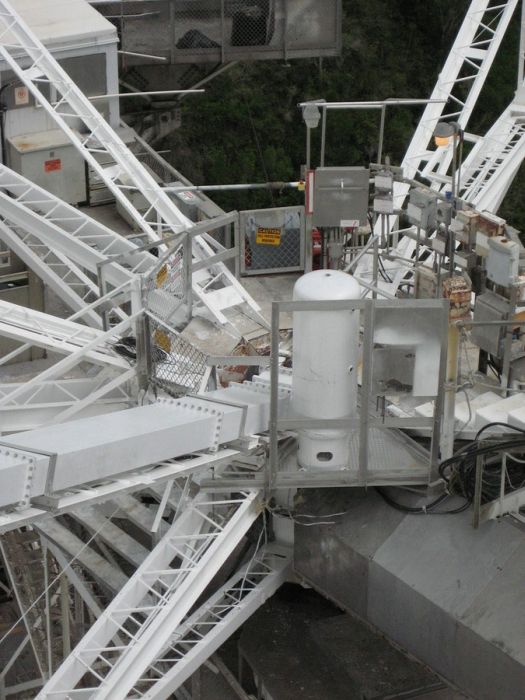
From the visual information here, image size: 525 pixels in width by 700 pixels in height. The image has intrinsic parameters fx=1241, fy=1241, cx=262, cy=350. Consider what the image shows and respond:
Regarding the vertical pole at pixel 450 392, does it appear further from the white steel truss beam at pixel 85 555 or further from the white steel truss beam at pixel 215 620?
the white steel truss beam at pixel 85 555

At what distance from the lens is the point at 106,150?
2464cm

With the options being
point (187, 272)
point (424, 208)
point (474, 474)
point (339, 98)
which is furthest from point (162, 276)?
point (339, 98)

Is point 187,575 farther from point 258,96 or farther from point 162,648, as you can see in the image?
point 258,96

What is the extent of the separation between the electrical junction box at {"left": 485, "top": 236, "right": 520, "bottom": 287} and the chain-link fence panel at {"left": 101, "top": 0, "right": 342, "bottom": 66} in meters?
22.3

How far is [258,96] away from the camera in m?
49.5

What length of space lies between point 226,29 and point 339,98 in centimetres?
1307

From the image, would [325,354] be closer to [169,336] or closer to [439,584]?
[439,584]

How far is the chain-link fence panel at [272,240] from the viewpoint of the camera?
25172 mm

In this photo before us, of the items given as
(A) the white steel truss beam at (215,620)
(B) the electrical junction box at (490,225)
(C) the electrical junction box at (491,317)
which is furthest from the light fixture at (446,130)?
(A) the white steel truss beam at (215,620)

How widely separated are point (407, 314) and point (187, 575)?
465 centimetres

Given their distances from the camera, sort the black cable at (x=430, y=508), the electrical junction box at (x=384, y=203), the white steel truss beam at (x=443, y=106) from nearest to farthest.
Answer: the black cable at (x=430, y=508), the electrical junction box at (x=384, y=203), the white steel truss beam at (x=443, y=106)

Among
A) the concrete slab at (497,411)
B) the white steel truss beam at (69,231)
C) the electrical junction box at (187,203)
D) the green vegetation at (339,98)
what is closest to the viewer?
the concrete slab at (497,411)

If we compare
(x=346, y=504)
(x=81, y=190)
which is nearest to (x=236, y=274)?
(x=81, y=190)

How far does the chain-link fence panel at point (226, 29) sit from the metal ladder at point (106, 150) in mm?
10338
